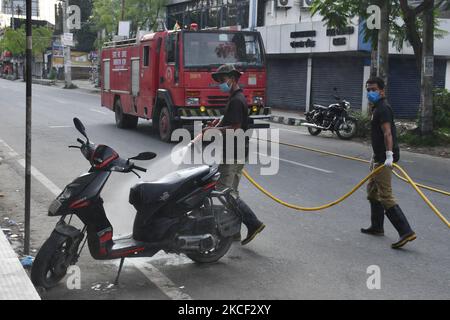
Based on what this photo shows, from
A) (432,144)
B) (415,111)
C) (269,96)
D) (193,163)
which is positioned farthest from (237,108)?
(269,96)

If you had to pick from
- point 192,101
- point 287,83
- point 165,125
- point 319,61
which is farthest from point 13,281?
point 287,83

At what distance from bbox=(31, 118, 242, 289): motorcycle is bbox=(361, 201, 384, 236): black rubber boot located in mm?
1842

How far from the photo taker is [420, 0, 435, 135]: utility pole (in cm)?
1551

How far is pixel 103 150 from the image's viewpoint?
5098 mm

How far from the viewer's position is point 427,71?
15.8 m

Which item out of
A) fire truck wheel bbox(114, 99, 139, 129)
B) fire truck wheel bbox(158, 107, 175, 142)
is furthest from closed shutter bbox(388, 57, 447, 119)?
fire truck wheel bbox(158, 107, 175, 142)

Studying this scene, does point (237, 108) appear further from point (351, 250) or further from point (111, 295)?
point (111, 295)

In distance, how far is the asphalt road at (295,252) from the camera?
5133 mm

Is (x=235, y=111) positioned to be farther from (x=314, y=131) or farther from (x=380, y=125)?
(x=314, y=131)

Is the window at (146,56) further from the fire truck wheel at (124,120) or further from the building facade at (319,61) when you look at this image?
the building facade at (319,61)

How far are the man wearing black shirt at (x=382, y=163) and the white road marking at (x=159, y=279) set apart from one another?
252 cm

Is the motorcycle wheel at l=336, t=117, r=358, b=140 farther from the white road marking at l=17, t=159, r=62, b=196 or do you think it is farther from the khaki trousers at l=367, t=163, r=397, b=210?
the khaki trousers at l=367, t=163, r=397, b=210

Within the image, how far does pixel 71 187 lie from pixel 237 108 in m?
2.20

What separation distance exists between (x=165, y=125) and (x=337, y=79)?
1237 centimetres
